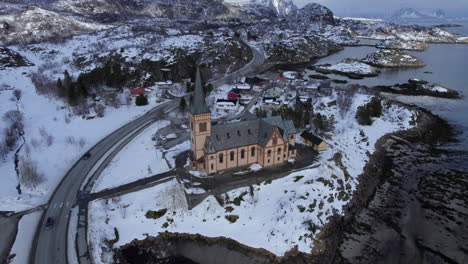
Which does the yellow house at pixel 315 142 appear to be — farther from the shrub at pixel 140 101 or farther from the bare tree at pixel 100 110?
the bare tree at pixel 100 110

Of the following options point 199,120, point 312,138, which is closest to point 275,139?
point 199,120

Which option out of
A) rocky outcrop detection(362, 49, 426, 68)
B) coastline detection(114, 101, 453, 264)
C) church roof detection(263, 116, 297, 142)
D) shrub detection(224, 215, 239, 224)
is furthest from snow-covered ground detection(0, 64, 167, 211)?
rocky outcrop detection(362, 49, 426, 68)

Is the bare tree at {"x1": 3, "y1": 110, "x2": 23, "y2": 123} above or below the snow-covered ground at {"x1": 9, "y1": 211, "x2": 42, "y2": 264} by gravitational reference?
above

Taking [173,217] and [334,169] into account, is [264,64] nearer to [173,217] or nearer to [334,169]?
[334,169]

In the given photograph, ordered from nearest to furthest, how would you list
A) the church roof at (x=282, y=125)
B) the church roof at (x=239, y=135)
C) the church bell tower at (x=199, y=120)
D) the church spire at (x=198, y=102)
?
the church spire at (x=198, y=102) → the church bell tower at (x=199, y=120) → the church roof at (x=239, y=135) → the church roof at (x=282, y=125)

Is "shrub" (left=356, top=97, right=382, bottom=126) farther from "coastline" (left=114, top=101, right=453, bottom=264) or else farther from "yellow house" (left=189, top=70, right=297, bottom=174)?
"yellow house" (left=189, top=70, right=297, bottom=174)

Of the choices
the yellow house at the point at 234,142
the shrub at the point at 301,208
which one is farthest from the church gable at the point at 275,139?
the shrub at the point at 301,208
